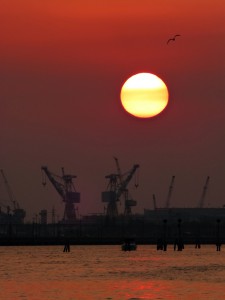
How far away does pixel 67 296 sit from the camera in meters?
91.8

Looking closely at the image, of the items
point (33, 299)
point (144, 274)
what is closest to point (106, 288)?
point (33, 299)

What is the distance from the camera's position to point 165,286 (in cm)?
10238

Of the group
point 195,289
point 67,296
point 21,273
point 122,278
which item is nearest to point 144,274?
point 122,278

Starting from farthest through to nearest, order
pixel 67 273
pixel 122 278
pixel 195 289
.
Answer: pixel 67 273 < pixel 122 278 < pixel 195 289

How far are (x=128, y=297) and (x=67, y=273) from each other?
34.9 metres

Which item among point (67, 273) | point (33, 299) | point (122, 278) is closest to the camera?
point (33, 299)

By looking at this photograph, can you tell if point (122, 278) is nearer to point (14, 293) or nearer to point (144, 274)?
point (144, 274)

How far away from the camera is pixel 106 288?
100000 mm

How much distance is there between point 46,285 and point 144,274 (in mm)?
20601

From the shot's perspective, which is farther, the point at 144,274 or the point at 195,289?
the point at 144,274

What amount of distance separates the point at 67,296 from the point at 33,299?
13.0 feet

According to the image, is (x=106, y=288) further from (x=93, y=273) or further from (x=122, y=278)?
(x=93, y=273)

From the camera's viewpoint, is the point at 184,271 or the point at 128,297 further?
the point at 184,271

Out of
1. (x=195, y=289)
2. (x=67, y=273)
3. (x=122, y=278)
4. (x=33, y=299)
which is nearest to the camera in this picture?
(x=33, y=299)
